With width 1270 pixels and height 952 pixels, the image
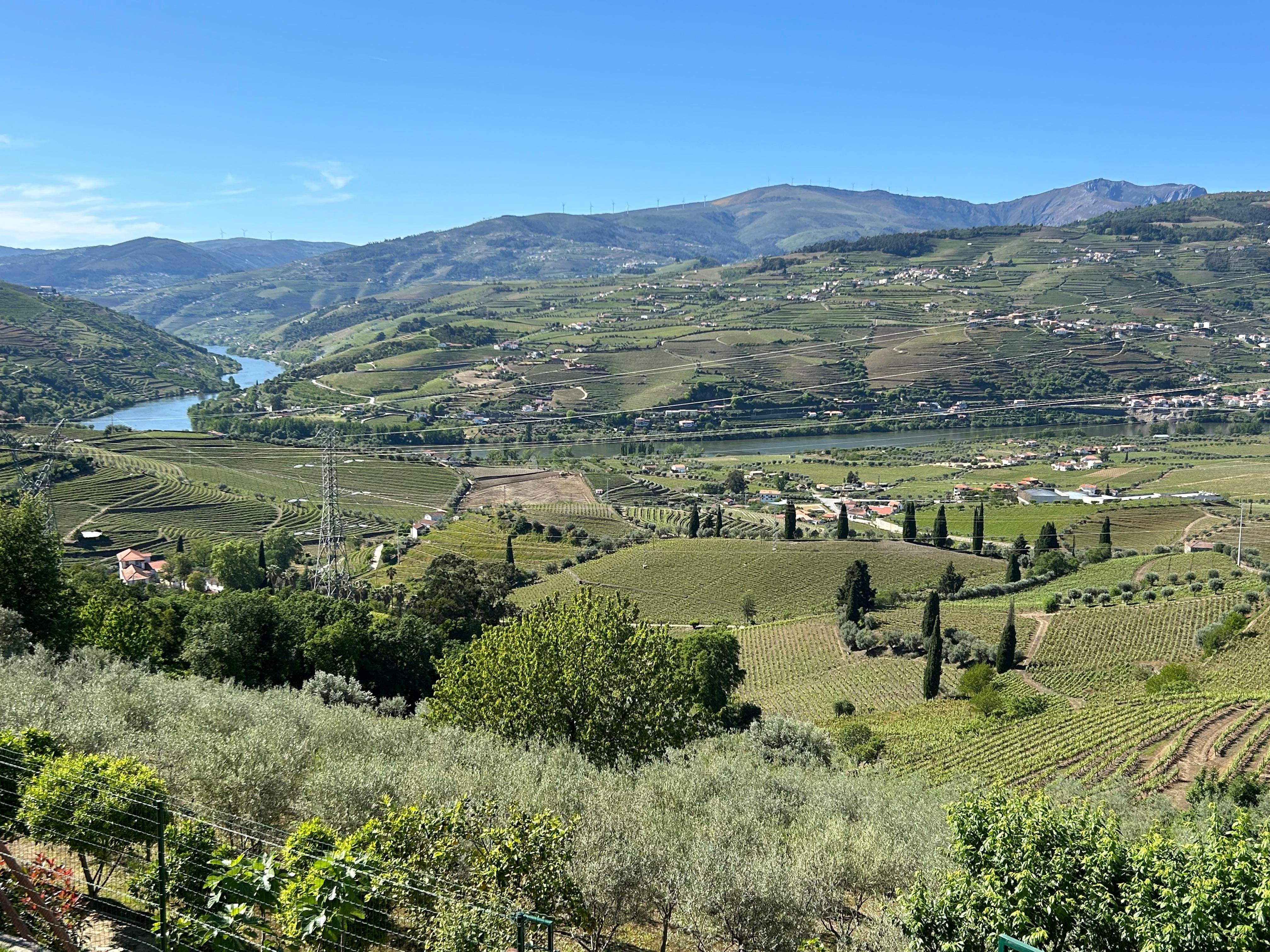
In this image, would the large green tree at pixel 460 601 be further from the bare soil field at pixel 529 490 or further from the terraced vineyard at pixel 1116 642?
the bare soil field at pixel 529 490

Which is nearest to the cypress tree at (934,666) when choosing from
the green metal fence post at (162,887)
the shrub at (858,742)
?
the shrub at (858,742)

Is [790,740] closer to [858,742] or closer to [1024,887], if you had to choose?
[858,742]

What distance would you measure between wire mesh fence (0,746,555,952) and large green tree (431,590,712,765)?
627cm

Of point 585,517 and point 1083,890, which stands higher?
point 1083,890

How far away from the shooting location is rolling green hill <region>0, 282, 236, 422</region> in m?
128

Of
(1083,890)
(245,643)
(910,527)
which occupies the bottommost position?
(910,527)

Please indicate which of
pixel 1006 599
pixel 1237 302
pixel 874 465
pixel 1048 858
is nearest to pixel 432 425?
pixel 874 465

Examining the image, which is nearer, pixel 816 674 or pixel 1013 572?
→ pixel 816 674

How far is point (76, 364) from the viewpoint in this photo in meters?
152

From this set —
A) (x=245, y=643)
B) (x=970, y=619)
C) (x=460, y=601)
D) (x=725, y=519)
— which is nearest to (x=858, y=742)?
(x=245, y=643)

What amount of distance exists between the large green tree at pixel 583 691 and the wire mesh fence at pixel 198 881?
627cm

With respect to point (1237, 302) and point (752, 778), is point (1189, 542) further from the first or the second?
point (1237, 302)

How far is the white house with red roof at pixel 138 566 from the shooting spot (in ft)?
185

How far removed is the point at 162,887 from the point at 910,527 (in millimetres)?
65065
